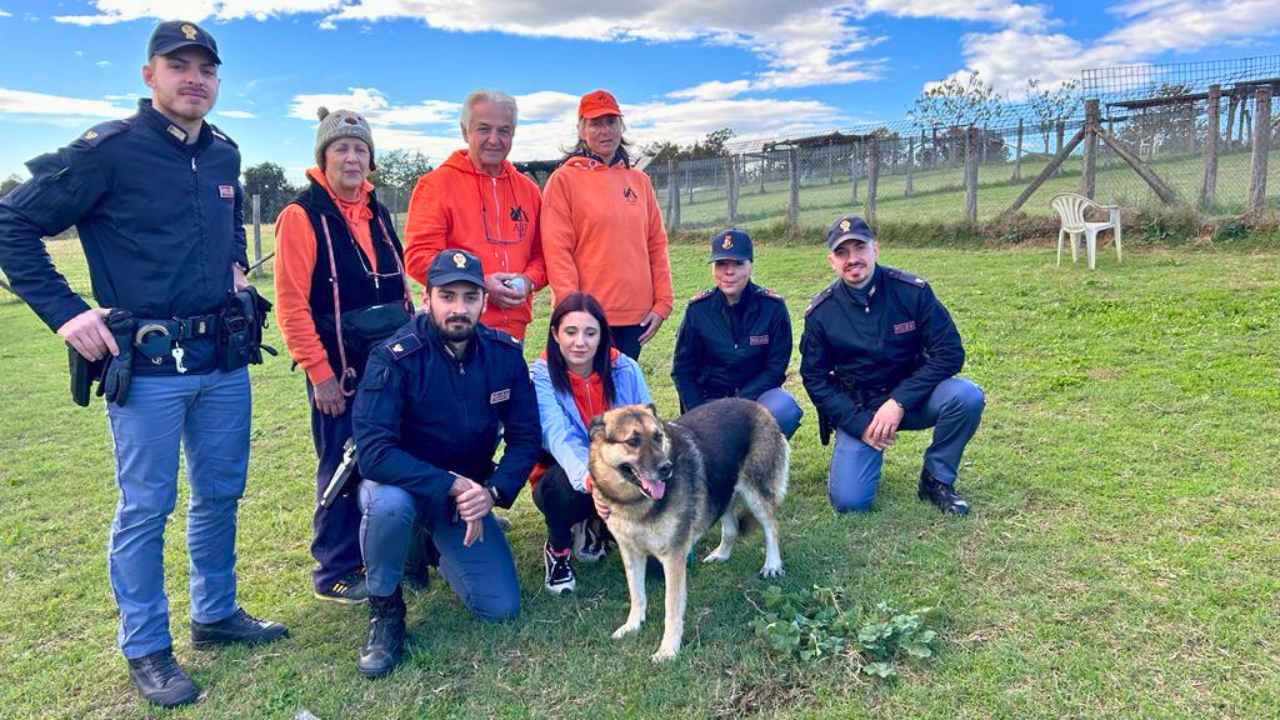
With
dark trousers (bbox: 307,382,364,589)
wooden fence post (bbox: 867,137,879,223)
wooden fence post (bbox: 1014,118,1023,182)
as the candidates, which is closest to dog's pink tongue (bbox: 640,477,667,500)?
dark trousers (bbox: 307,382,364,589)

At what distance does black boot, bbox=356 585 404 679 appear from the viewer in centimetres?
336

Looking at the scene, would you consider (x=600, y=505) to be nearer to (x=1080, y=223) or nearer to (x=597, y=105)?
(x=597, y=105)

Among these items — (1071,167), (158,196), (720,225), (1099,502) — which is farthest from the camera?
(720,225)

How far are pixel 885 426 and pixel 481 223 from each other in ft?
9.02

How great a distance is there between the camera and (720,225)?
20469 mm

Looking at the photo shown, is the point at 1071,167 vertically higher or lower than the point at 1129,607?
higher

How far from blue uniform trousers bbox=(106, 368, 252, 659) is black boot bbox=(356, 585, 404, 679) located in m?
0.79

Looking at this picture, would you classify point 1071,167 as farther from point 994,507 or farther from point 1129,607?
point 1129,607

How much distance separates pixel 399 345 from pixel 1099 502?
13.3 feet

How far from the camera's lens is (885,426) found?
15.4 feet

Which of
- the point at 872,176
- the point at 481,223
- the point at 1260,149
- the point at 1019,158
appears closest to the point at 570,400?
the point at 481,223

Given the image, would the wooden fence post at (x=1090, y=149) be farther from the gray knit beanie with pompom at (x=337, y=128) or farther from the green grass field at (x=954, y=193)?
the gray knit beanie with pompom at (x=337, y=128)

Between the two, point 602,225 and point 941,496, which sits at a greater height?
point 602,225

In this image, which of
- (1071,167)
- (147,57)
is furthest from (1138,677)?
(1071,167)
